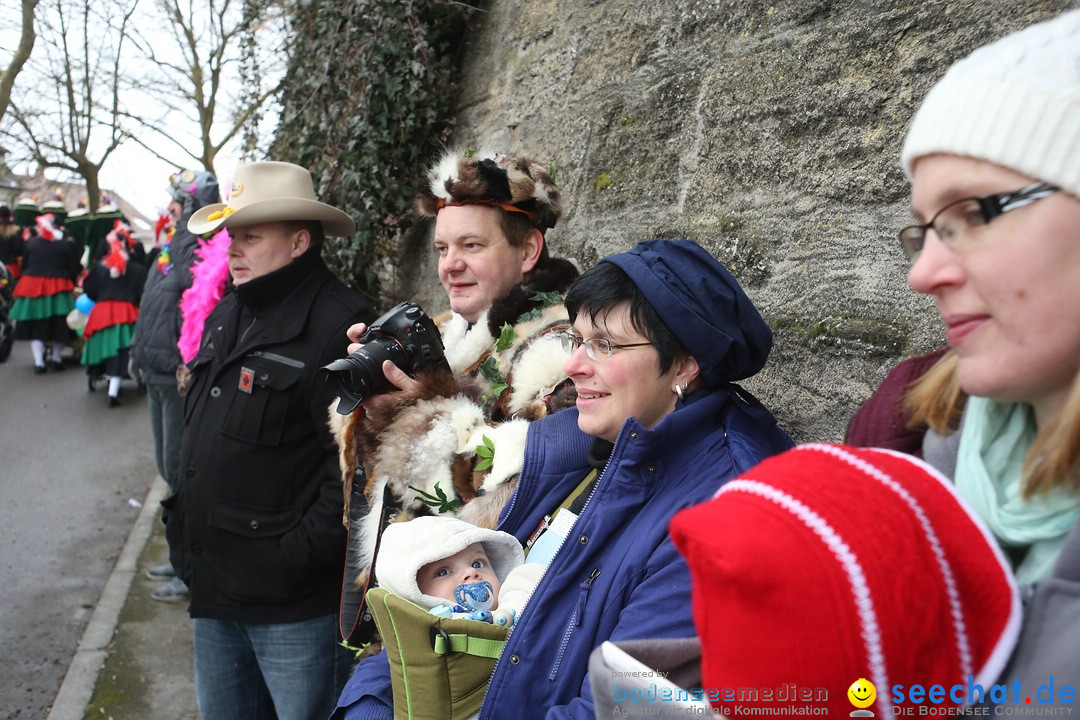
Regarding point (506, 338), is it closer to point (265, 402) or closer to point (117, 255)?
point (265, 402)

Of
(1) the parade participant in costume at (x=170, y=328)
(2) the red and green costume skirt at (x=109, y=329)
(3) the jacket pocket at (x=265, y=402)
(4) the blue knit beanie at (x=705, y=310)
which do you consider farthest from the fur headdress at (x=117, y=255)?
(4) the blue knit beanie at (x=705, y=310)

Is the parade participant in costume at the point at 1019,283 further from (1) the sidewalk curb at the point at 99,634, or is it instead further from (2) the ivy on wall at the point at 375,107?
(1) the sidewalk curb at the point at 99,634

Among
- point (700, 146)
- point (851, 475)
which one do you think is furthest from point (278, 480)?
point (851, 475)

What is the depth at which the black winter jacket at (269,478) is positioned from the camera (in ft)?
9.14

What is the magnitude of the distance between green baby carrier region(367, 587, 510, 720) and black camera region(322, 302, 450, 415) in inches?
29.6

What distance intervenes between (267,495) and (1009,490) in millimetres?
2373

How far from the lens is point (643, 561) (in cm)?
159

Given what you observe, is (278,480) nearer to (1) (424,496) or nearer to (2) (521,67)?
(1) (424,496)

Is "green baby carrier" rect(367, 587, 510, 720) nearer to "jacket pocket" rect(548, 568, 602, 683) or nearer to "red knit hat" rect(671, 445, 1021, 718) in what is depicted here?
"jacket pocket" rect(548, 568, 602, 683)

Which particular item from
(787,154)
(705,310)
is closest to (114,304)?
(787,154)

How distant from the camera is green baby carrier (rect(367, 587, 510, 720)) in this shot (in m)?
1.72

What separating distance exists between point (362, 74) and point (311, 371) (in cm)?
257

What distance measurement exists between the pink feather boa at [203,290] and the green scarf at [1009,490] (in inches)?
151

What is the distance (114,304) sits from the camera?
32.1 feet
